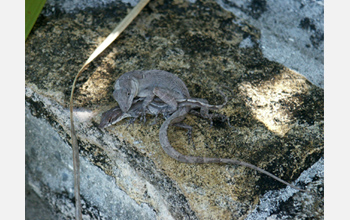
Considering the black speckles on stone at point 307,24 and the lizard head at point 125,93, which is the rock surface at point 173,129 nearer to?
the lizard head at point 125,93

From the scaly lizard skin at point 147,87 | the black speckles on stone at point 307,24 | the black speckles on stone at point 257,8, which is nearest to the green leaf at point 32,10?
the scaly lizard skin at point 147,87

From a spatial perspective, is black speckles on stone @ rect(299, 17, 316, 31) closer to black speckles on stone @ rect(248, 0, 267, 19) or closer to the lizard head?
black speckles on stone @ rect(248, 0, 267, 19)

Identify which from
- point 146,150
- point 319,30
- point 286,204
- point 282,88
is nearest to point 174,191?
point 146,150

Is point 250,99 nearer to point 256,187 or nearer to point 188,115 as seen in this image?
→ point 188,115

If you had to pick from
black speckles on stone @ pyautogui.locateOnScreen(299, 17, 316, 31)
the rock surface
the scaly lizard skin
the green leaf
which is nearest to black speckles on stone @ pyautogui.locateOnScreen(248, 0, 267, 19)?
the rock surface

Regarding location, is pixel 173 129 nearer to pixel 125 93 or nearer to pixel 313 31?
pixel 125 93

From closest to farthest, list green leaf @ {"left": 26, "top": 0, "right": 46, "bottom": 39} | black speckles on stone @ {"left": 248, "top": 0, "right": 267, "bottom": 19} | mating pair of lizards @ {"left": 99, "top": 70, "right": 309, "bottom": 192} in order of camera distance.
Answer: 1. mating pair of lizards @ {"left": 99, "top": 70, "right": 309, "bottom": 192}
2. green leaf @ {"left": 26, "top": 0, "right": 46, "bottom": 39}
3. black speckles on stone @ {"left": 248, "top": 0, "right": 267, "bottom": 19}
